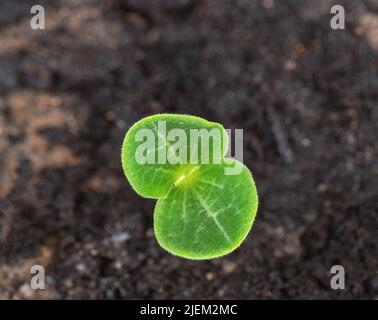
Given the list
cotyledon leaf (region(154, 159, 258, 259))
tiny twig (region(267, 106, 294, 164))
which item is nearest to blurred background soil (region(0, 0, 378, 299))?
tiny twig (region(267, 106, 294, 164))

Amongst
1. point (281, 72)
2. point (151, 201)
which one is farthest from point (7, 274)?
point (281, 72)

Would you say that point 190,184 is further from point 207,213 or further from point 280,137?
point 280,137

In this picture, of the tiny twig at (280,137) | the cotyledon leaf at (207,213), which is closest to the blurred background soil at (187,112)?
the tiny twig at (280,137)

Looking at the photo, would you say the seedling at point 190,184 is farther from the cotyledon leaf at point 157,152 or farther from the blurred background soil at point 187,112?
the blurred background soil at point 187,112

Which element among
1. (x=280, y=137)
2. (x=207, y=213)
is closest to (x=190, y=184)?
(x=207, y=213)

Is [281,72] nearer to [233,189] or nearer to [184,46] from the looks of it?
[184,46]

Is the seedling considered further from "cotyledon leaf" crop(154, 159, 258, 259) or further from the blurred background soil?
the blurred background soil
